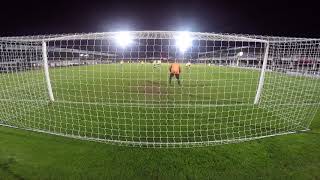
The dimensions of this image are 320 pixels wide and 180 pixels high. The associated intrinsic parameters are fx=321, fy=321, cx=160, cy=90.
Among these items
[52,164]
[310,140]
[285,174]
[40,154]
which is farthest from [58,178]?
[310,140]

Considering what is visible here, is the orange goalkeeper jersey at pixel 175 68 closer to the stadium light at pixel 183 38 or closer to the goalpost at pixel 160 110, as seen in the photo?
the goalpost at pixel 160 110

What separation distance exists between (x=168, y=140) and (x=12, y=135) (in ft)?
11.1

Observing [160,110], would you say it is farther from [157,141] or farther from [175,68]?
[175,68]

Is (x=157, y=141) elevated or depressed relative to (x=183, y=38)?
depressed

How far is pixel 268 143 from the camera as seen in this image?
6656mm

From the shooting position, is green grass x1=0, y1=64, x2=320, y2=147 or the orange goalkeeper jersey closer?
green grass x1=0, y1=64, x2=320, y2=147

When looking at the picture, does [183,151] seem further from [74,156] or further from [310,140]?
[310,140]

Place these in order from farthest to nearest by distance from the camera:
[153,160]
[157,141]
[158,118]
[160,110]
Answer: [160,110], [158,118], [157,141], [153,160]

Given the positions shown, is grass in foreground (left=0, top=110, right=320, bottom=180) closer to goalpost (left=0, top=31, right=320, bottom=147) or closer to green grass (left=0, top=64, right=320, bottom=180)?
green grass (left=0, top=64, right=320, bottom=180)

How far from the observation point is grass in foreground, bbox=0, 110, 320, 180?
16.9 ft

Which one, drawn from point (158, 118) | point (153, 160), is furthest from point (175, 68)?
point (153, 160)

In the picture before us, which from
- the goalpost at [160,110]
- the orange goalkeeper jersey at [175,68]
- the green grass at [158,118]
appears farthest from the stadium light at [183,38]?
the orange goalkeeper jersey at [175,68]

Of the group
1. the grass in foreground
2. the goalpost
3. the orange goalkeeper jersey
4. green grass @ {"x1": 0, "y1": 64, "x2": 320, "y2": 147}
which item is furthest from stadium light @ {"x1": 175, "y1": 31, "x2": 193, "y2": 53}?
the orange goalkeeper jersey

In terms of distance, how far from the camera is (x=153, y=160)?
18.7 ft
